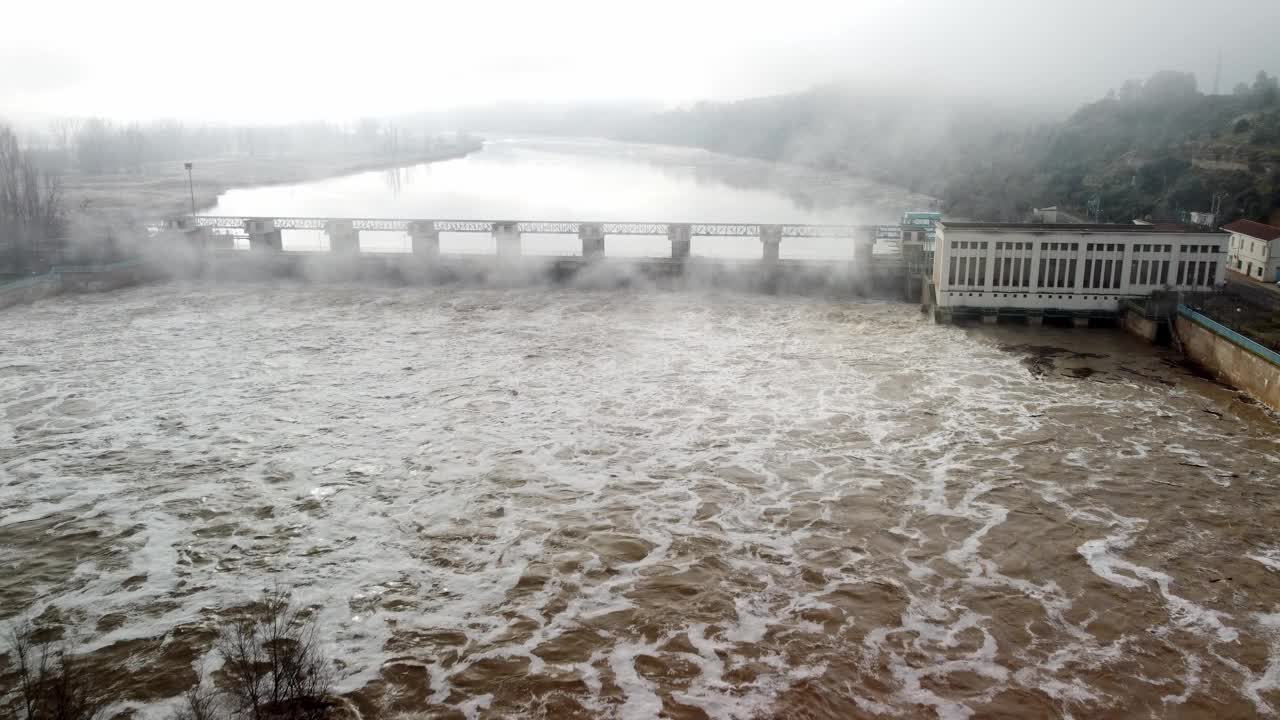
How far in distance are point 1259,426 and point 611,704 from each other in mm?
16931


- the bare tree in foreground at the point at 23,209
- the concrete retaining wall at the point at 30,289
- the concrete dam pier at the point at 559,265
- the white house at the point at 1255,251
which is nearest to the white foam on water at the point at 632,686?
the concrete dam pier at the point at 559,265

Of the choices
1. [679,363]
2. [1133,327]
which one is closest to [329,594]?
[679,363]

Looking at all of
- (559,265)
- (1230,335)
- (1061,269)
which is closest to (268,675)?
(1230,335)

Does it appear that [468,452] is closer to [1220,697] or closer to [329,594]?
[329,594]

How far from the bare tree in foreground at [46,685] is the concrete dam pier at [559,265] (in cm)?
2593

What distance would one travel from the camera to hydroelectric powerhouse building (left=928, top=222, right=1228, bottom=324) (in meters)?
28.6

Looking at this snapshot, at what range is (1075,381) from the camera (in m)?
23.2

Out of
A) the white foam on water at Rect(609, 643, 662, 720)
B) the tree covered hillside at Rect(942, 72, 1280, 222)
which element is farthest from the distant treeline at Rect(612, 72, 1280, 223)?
the white foam on water at Rect(609, 643, 662, 720)

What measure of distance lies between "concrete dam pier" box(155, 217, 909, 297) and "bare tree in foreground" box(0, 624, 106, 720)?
25935mm

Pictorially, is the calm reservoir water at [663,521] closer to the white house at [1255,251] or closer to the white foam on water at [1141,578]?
the white foam on water at [1141,578]

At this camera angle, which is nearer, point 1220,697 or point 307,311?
point 1220,697

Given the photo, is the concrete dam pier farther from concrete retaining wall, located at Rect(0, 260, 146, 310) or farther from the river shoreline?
the river shoreline

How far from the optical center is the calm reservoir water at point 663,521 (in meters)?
10.9

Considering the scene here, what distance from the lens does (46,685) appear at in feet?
32.4
